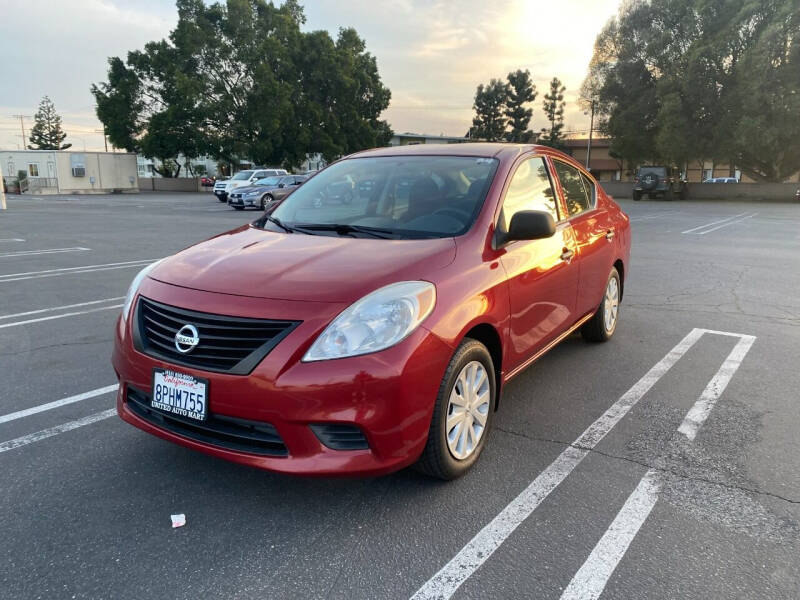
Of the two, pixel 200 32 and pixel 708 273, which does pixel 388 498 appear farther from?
pixel 200 32

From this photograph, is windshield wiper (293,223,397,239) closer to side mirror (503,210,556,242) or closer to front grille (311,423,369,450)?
side mirror (503,210,556,242)

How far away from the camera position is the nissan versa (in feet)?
7.87

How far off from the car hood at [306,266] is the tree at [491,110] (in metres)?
66.3

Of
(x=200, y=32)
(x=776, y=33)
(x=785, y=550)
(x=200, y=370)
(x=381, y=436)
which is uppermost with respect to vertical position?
(x=200, y=32)

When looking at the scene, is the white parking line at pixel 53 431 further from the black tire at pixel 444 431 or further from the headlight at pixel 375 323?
the black tire at pixel 444 431

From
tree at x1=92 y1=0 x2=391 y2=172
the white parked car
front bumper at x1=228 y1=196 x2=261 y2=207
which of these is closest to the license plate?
front bumper at x1=228 y1=196 x2=261 y2=207

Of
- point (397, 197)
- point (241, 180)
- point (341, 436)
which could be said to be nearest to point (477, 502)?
→ point (341, 436)

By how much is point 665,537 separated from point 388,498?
4.11ft

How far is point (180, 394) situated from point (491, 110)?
6910 cm

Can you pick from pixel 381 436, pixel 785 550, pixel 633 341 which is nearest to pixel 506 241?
pixel 381 436

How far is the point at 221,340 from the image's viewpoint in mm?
2496

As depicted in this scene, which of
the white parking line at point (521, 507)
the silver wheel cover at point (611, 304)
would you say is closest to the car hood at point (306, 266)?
the white parking line at point (521, 507)

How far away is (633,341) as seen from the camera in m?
5.39

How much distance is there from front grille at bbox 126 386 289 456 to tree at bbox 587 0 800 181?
3632 cm
